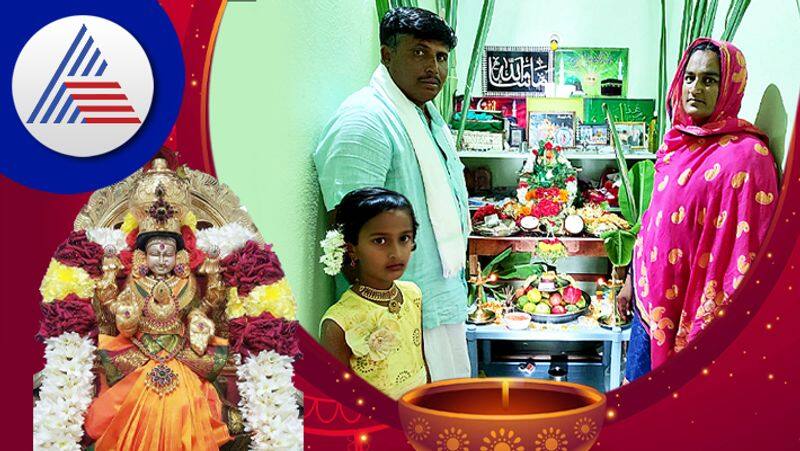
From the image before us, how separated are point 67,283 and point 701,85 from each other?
1.38 m

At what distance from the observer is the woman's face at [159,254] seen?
4.96 ft

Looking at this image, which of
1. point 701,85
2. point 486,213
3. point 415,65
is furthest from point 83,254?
point 701,85

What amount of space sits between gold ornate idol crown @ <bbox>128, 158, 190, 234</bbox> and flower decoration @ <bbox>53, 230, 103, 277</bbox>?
10 cm

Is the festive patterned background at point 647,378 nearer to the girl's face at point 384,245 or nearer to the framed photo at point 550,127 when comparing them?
the girl's face at point 384,245

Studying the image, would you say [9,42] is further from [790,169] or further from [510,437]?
[790,169]

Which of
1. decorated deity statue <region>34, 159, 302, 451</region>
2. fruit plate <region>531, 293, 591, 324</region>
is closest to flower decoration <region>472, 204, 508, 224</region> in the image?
fruit plate <region>531, 293, 591, 324</region>

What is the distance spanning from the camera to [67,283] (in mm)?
1520

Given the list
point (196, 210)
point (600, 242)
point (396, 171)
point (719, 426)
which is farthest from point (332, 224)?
point (719, 426)

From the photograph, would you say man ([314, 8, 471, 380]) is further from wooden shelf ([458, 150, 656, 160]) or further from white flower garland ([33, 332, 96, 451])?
white flower garland ([33, 332, 96, 451])

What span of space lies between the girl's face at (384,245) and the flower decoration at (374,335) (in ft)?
0.30

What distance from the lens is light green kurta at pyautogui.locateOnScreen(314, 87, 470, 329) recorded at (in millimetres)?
1556

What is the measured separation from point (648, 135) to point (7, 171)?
4.68 ft

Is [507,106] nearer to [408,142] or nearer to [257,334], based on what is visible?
[408,142]

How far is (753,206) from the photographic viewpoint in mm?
1604
